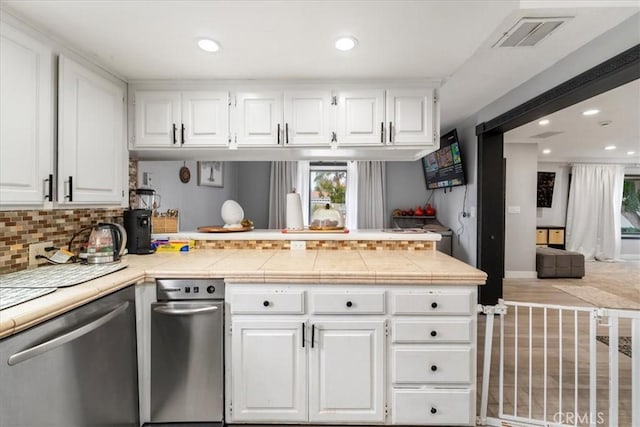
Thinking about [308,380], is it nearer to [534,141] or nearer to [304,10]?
[304,10]

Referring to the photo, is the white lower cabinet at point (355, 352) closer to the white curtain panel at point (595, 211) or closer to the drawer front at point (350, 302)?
the drawer front at point (350, 302)

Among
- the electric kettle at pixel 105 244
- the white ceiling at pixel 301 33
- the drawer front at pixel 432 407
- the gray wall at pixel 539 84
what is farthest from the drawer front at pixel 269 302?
the gray wall at pixel 539 84

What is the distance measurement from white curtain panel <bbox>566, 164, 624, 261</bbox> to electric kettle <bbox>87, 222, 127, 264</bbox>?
835 cm

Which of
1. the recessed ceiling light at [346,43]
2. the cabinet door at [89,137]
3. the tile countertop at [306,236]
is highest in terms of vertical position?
the recessed ceiling light at [346,43]

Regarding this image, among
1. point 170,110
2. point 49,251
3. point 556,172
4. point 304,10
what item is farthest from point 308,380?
point 556,172

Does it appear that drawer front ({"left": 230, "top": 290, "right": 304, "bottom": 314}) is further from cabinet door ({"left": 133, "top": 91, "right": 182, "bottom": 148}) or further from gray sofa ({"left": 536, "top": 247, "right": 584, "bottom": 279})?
gray sofa ({"left": 536, "top": 247, "right": 584, "bottom": 279})

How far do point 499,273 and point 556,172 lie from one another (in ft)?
16.1

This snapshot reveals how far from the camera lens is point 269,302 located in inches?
64.3

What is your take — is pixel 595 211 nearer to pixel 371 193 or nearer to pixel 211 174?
pixel 371 193

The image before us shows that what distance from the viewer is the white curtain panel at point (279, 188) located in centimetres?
562

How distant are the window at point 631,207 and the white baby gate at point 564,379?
627 cm

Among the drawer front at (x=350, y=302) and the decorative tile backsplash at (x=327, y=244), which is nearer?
the drawer front at (x=350, y=302)

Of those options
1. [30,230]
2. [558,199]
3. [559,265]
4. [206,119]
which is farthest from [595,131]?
[30,230]

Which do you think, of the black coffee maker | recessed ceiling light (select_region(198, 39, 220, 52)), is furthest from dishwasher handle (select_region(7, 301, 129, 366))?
recessed ceiling light (select_region(198, 39, 220, 52))
